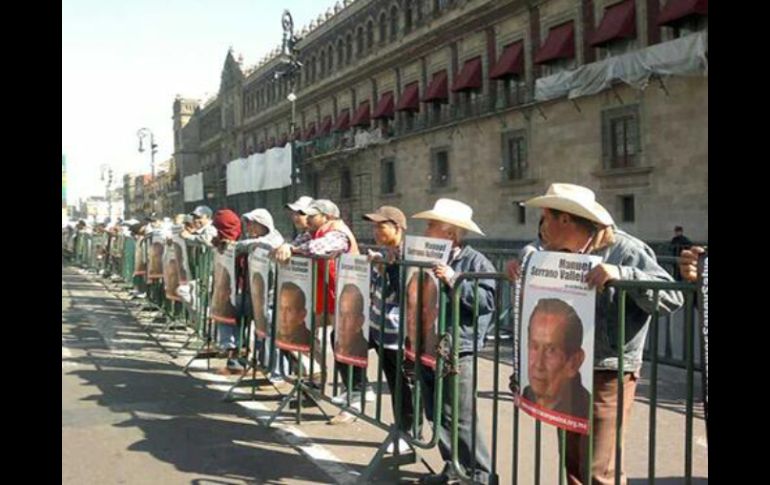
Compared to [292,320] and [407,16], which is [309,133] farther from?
[292,320]

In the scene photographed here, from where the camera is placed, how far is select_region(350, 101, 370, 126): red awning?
41094mm

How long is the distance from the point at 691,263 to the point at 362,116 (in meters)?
39.0

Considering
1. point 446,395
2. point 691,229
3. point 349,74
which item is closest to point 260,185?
point 349,74

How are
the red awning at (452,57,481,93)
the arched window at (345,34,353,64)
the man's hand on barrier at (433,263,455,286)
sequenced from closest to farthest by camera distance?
the man's hand on barrier at (433,263,455,286), the red awning at (452,57,481,93), the arched window at (345,34,353,64)

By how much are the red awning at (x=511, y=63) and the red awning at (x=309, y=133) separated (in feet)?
68.9

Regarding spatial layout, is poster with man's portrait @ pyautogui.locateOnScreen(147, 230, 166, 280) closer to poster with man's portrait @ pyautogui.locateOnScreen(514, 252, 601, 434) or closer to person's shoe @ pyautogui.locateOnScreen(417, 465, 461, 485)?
person's shoe @ pyautogui.locateOnScreen(417, 465, 461, 485)

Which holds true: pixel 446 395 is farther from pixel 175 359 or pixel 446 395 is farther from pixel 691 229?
pixel 691 229

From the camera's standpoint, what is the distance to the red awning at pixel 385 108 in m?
38.2

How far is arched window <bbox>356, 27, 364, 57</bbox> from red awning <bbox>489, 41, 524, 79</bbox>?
50.1ft

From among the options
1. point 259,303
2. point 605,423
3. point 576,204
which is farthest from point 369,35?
point 605,423

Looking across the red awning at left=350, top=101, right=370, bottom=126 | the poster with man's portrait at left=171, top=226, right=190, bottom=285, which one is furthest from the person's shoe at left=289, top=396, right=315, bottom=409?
the red awning at left=350, top=101, right=370, bottom=126

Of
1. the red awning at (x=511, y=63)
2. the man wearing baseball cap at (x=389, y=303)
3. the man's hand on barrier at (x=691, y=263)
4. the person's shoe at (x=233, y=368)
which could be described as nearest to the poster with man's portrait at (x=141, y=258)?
the person's shoe at (x=233, y=368)

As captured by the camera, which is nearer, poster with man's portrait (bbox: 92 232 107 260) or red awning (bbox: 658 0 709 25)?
red awning (bbox: 658 0 709 25)

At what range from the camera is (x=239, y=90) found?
6738cm
